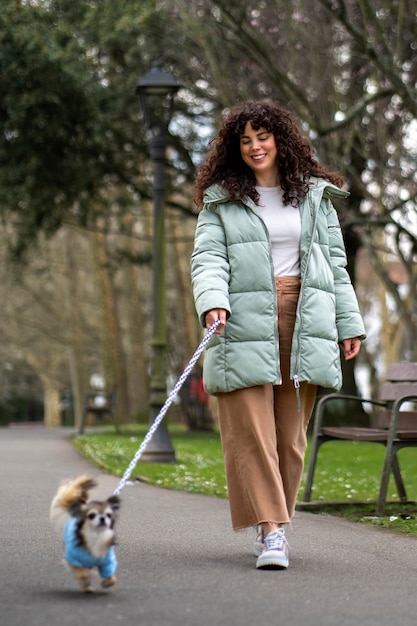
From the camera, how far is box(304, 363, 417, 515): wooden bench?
8.19m

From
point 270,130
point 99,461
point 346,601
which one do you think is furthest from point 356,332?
point 99,461

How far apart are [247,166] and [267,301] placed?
785mm

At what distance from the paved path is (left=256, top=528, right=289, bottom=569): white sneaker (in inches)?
2.2

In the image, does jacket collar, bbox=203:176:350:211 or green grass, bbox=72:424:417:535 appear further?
green grass, bbox=72:424:417:535

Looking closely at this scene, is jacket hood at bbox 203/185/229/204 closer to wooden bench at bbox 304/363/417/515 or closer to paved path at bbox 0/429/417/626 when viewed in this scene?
paved path at bbox 0/429/417/626

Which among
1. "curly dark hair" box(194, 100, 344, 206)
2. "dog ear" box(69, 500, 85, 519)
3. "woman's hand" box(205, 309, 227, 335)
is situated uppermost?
"curly dark hair" box(194, 100, 344, 206)

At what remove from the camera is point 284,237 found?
19.8ft

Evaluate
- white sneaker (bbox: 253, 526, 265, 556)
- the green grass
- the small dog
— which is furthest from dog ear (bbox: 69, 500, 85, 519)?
the green grass

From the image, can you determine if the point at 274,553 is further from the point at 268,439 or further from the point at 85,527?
the point at 85,527

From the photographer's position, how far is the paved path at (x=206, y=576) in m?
4.58

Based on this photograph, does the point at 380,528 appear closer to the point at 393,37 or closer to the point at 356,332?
the point at 356,332

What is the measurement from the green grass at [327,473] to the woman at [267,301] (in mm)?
1902

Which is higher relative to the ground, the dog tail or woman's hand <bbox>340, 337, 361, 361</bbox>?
woman's hand <bbox>340, 337, 361, 361</bbox>

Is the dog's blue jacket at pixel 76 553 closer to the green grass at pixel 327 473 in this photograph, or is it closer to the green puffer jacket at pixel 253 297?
the green puffer jacket at pixel 253 297
